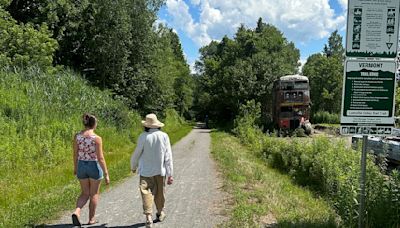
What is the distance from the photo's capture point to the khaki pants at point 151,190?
7195 millimetres

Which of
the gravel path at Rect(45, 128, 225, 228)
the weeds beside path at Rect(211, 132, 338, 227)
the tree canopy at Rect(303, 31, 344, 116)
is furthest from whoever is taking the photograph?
the tree canopy at Rect(303, 31, 344, 116)

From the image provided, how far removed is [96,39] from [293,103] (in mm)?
18409

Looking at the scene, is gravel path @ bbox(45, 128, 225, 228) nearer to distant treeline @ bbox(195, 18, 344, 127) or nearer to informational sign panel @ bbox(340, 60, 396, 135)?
informational sign panel @ bbox(340, 60, 396, 135)

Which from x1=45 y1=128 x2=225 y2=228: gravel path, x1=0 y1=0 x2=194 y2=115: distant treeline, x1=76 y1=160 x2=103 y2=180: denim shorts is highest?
x1=0 y1=0 x2=194 y2=115: distant treeline

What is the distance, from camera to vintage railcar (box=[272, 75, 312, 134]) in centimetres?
3866

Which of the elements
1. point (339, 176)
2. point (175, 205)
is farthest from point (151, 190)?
point (339, 176)

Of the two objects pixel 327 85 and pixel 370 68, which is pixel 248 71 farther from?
pixel 370 68

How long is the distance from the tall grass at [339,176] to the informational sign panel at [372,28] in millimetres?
1986

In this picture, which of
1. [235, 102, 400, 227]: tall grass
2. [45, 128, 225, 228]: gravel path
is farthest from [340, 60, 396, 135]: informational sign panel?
[45, 128, 225, 228]: gravel path

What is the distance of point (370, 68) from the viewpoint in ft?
19.8

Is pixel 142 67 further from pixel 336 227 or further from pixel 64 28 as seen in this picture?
pixel 336 227

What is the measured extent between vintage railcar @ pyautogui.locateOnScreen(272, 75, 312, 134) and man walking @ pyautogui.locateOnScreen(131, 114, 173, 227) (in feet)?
105

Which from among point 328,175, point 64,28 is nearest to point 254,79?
point 64,28

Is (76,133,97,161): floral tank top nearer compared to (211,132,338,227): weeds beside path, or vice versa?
(76,133,97,161): floral tank top
